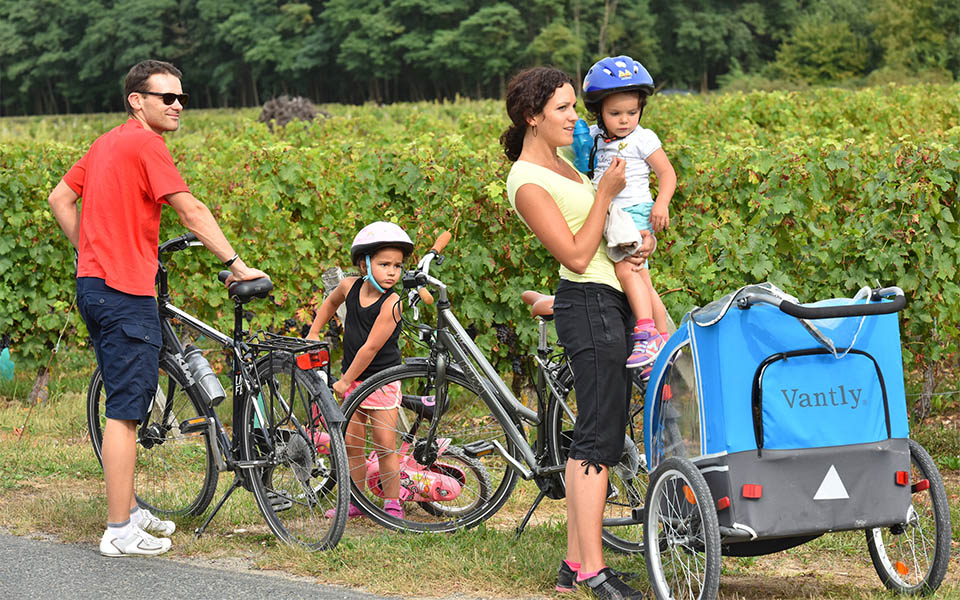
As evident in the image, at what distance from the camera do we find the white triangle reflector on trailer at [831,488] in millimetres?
3844

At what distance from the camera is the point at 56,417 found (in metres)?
8.05

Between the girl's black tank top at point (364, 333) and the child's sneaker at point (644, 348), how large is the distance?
4.85 ft

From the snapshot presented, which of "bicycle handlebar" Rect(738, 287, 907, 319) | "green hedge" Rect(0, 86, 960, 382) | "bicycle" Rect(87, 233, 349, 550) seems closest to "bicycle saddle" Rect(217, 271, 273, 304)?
"bicycle" Rect(87, 233, 349, 550)

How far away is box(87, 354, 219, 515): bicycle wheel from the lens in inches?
212

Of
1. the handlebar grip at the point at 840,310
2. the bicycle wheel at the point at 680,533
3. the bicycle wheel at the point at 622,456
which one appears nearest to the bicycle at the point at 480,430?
the bicycle wheel at the point at 622,456

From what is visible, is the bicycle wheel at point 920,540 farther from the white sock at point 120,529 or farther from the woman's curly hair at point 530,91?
the white sock at point 120,529

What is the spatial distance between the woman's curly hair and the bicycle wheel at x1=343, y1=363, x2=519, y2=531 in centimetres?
125

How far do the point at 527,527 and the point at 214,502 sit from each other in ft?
5.31

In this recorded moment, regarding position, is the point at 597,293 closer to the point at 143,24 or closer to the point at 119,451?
the point at 119,451

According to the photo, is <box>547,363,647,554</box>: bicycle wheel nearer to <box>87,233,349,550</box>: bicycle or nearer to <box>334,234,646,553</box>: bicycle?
<box>334,234,646,553</box>: bicycle

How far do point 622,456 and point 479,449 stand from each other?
73 cm

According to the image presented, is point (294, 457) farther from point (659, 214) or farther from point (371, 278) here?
point (659, 214)

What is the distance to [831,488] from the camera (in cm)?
385

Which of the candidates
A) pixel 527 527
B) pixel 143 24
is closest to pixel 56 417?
pixel 527 527
